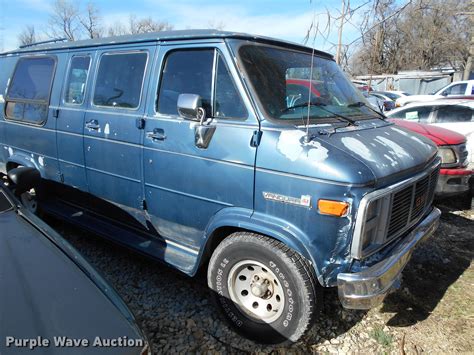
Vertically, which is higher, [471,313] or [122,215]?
[122,215]

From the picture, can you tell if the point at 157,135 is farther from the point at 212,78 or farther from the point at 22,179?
the point at 22,179

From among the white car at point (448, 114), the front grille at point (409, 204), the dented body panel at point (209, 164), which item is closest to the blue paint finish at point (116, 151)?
the dented body panel at point (209, 164)

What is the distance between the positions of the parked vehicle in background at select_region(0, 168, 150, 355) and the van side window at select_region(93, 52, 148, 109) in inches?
65.5

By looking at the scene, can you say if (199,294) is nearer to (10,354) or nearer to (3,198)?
(3,198)

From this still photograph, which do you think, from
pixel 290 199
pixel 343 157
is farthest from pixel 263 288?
pixel 343 157

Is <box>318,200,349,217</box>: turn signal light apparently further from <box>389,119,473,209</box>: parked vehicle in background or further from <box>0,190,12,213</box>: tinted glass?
<box>389,119,473,209</box>: parked vehicle in background

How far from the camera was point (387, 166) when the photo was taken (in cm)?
271

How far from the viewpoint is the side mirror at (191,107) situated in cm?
294

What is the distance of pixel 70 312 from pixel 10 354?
0.33 meters

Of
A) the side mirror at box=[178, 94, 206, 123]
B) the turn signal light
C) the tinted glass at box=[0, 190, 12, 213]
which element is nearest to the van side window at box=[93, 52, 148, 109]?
the side mirror at box=[178, 94, 206, 123]

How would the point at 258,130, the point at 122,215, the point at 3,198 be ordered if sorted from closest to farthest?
the point at 3,198
the point at 258,130
the point at 122,215

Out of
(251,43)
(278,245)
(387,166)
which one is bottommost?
(278,245)

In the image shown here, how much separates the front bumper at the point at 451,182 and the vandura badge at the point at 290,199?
394cm

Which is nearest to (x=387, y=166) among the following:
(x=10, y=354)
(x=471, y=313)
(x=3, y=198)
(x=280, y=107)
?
(x=280, y=107)
